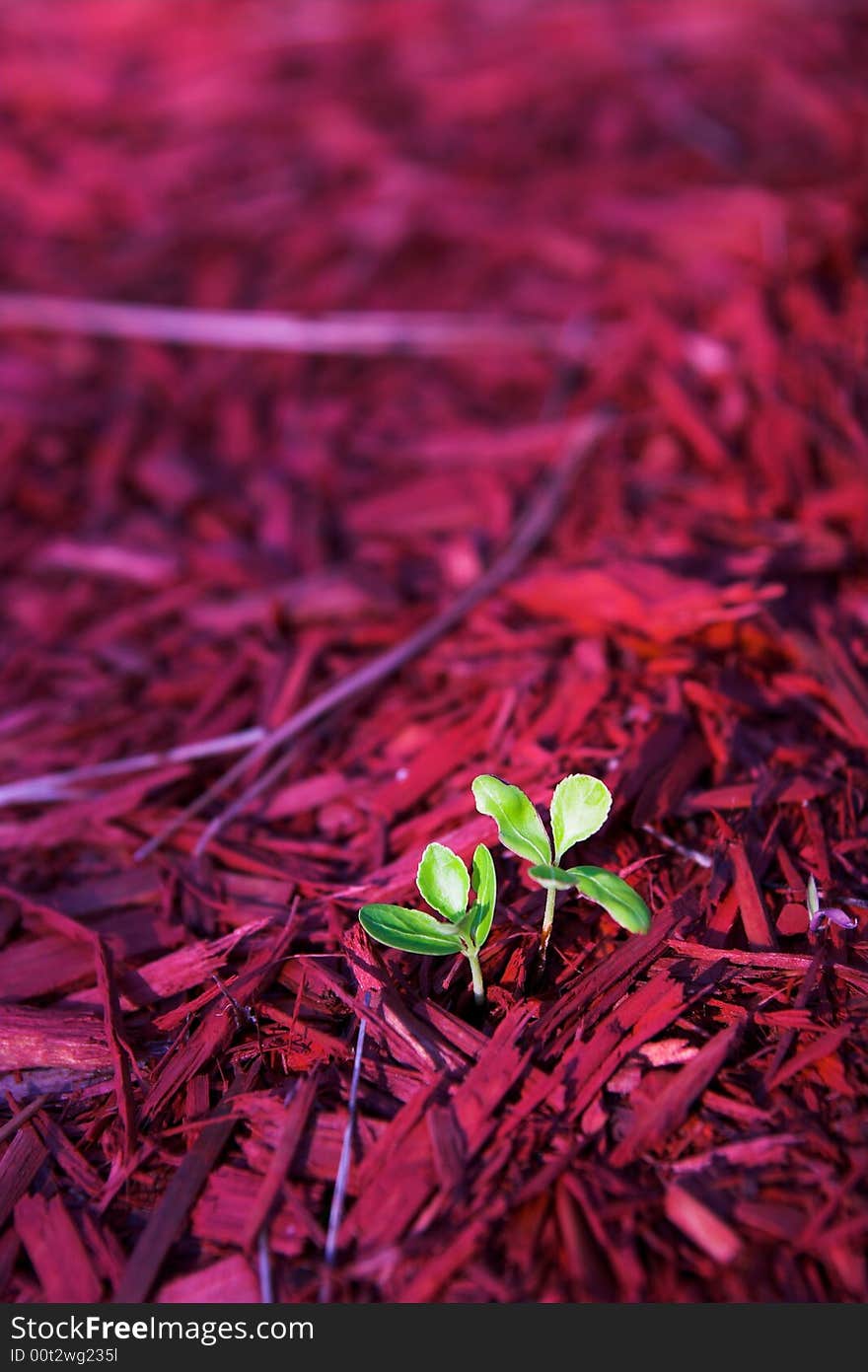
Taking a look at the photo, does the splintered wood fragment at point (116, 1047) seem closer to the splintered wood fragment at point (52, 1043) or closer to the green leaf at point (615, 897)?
the splintered wood fragment at point (52, 1043)

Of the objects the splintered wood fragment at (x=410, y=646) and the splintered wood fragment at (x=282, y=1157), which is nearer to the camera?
the splintered wood fragment at (x=282, y=1157)

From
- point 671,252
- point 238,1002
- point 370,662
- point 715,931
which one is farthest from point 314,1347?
point 671,252

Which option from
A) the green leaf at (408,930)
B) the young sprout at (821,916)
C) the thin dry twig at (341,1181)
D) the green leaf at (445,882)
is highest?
the green leaf at (445,882)

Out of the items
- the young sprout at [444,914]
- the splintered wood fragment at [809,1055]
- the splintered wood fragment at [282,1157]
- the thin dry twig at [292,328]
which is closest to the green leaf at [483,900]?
the young sprout at [444,914]

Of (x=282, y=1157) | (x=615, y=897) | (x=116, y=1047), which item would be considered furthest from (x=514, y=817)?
(x=116, y=1047)

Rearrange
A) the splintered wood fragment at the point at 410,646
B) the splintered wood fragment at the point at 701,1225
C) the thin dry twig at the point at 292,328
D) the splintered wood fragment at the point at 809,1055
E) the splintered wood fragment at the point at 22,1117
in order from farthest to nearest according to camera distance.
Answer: the thin dry twig at the point at 292,328 → the splintered wood fragment at the point at 410,646 → the splintered wood fragment at the point at 22,1117 → the splintered wood fragment at the point at 809,1055 → the splintered wood fragment at the point at 701,1225

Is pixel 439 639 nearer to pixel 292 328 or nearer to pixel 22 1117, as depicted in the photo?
pixel 22 1117

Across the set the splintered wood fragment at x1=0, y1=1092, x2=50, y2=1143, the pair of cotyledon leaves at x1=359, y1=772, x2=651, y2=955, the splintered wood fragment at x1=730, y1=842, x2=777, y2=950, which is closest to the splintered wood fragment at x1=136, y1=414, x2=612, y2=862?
the splintered wood fragment at x1=0, y1=1092, x2=50, y2=1143

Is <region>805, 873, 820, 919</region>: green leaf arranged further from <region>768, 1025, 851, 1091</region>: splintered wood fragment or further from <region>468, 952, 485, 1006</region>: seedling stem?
<region>468, 952, 485, 1006</region>: seedling stem
